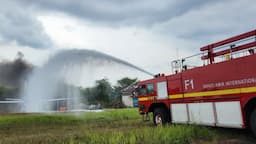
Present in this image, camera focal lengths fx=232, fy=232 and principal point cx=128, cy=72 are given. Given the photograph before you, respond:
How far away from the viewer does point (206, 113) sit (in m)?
8.92

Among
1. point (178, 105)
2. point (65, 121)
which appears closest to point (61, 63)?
point (65, 121)

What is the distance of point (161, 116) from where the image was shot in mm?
11484

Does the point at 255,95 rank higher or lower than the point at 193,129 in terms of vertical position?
higher

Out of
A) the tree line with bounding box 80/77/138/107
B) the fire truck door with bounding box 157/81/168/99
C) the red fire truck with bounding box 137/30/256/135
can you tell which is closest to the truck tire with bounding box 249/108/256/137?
the red fire truck with bounding box 137/30/256/135

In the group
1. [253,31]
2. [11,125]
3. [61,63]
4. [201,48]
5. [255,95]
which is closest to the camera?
[255,95]

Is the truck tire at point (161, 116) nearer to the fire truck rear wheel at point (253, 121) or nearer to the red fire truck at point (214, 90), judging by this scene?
the red fire truck at point (214, 90)

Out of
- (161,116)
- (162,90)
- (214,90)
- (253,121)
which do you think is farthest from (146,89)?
(253,121)

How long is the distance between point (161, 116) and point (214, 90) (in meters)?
3.54

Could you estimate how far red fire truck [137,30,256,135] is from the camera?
756 centimetres

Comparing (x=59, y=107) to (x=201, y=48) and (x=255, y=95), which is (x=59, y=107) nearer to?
(x=201, y=48)

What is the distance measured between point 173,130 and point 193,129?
782mm

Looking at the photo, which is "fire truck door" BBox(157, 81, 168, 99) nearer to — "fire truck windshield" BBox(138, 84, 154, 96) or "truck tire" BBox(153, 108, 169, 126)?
"fire truck windshield" BBox(138, 84, 154, 96)

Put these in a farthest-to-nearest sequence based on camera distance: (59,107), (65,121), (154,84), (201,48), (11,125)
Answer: (59,107) < (65,121) < (11,125) < (154,84) < (201,48)

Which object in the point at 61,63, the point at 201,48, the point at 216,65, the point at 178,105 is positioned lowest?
the point at 178,105
